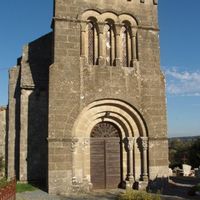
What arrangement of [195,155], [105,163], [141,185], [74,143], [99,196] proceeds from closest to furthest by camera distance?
[99,196] → [74,143] → [141,185] → [105,163] → [195,155]

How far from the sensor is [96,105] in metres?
16.5

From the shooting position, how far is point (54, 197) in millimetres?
14141

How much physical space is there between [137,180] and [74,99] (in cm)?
509

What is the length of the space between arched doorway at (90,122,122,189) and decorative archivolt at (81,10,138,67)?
337 centimetres

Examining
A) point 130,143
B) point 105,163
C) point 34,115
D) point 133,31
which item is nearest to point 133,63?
Answer: point 133,31

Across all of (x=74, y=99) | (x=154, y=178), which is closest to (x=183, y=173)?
(x=154, y=178)

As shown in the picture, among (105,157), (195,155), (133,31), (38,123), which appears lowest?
(195,155)

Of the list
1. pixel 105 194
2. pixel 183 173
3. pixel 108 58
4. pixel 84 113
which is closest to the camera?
pixel 105 194

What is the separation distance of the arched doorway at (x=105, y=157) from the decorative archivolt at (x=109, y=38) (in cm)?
337

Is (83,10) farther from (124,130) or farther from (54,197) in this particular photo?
(54,197)

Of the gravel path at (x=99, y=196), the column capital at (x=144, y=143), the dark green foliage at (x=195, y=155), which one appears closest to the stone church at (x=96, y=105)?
the column capital at (x=144, y=143)

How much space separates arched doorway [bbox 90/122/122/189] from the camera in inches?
646

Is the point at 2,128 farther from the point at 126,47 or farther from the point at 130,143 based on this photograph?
the point at 126,47

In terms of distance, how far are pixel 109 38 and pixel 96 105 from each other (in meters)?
3.68
